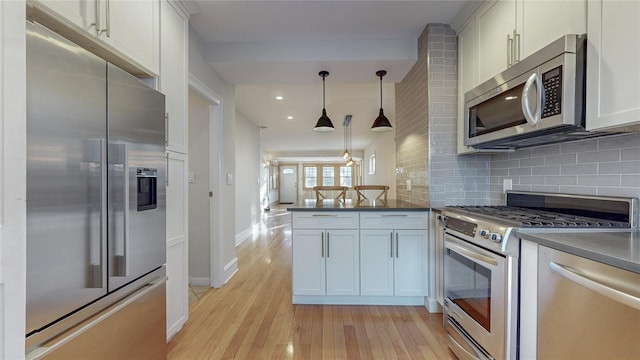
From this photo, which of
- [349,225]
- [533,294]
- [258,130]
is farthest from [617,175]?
[258,130]

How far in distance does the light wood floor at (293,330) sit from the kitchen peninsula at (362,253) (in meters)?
0.15

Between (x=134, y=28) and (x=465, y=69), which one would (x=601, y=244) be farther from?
(x=134, y=28)

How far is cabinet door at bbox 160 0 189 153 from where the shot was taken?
1833mm

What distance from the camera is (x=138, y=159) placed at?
1.39m

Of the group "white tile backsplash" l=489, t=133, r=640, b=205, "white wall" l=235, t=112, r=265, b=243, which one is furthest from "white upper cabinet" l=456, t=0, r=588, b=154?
"white wall" l=235, t=112, r=265, b=243

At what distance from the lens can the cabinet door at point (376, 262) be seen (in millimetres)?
2426

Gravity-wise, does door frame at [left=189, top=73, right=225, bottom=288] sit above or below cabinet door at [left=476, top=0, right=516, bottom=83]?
below

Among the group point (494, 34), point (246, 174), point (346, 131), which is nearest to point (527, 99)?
point (494, 34)

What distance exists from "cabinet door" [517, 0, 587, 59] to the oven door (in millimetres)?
1161

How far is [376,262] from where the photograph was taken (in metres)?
2.44

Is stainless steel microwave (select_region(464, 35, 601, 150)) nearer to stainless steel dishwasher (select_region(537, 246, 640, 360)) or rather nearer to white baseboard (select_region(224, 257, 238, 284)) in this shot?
stainless steel dishwasher (select_region(537, 246, 640, 360))

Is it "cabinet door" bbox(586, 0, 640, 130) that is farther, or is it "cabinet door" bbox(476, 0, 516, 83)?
"cabinet door" bbox(476, 0, 516, 83)

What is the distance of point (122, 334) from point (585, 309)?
189cm

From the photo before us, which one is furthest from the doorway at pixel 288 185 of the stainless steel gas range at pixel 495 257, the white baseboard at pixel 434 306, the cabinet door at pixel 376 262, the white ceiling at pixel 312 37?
the stainless steel gas range at pixel 495 257
